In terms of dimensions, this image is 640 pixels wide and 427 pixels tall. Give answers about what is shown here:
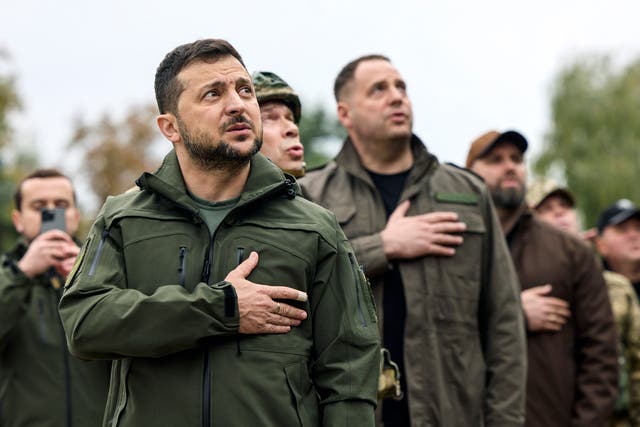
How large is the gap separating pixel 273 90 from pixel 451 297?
154cm

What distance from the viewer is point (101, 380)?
620cm

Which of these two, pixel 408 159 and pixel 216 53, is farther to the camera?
pixel 408 159

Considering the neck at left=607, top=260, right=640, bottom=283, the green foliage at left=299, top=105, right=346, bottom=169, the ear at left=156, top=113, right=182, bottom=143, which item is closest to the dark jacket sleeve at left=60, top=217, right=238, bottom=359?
the ear at left=156, top=113, right=182, bottom=143

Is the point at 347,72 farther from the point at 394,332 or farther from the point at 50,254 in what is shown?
the point at 50,254

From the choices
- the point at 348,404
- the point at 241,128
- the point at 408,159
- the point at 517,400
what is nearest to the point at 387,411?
the point at 517,400

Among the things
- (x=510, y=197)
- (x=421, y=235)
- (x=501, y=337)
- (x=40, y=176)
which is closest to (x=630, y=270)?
(x=510, y=197)

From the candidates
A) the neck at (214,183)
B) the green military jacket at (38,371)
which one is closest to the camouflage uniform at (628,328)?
the green military jacket at (38,371)

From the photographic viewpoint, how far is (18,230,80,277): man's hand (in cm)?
623

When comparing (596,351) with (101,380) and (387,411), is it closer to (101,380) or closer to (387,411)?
(387,411)

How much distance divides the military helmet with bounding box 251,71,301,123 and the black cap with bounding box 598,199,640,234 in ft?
15.6

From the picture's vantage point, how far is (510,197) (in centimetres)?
728

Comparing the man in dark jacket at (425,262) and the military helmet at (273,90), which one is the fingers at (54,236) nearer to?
the man in dark jacket at (425,262)

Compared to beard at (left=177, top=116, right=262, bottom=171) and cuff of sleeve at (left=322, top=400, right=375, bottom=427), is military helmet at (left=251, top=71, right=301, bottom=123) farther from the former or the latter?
cuff of sleeve at (left=322, top=400, right=375, bottom=427)

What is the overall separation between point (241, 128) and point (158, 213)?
17.2 inches
